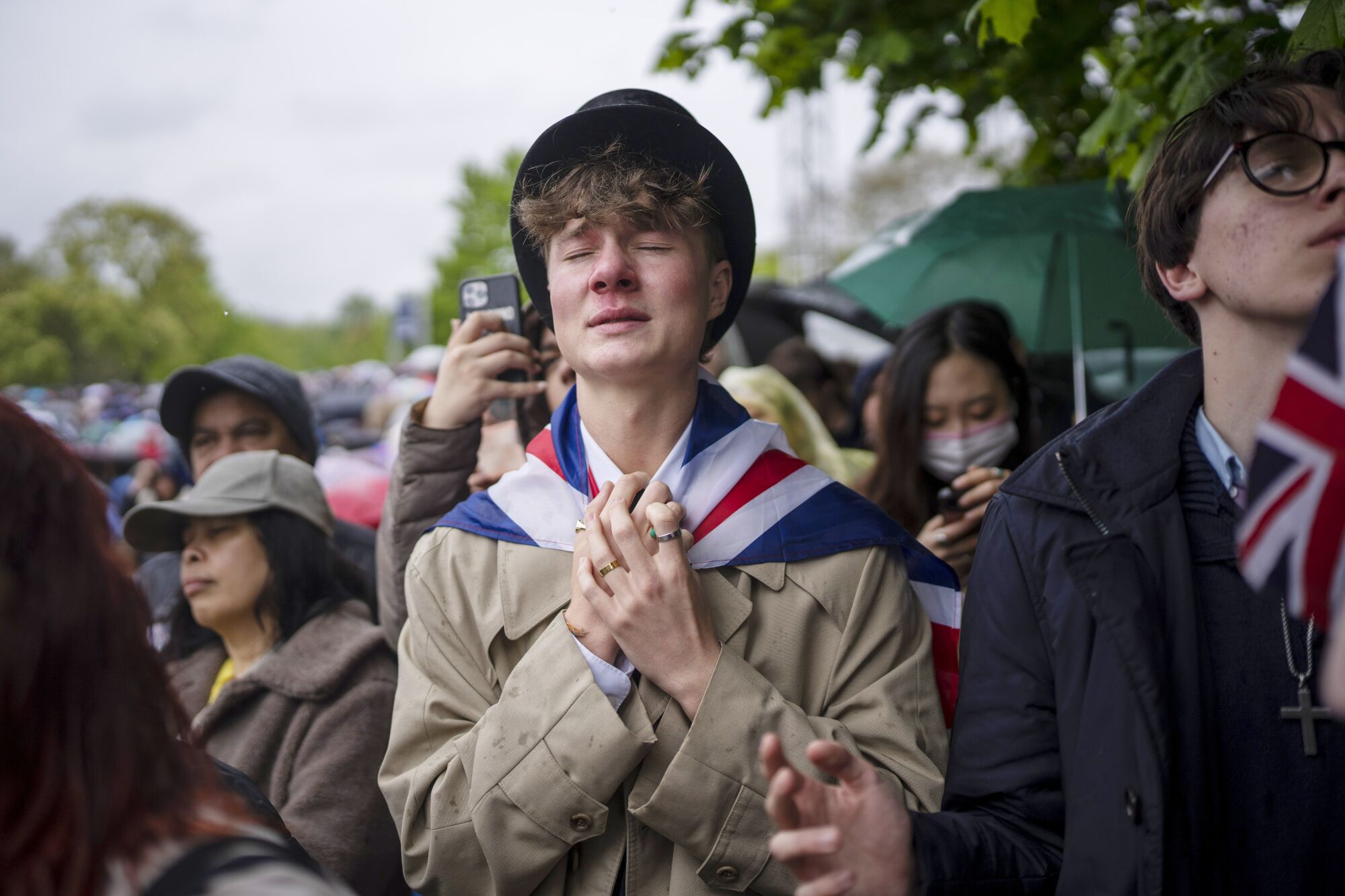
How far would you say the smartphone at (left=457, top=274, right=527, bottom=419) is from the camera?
2889 millimetres

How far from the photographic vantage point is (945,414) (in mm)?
3744

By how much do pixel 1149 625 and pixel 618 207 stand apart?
3.93ft

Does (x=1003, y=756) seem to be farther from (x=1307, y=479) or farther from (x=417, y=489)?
(x=417, y=489)

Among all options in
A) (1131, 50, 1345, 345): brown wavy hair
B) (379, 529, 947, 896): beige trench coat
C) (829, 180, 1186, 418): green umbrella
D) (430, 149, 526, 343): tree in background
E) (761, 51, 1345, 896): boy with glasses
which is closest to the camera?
(761, 51, 1345, 896): boy with glasses

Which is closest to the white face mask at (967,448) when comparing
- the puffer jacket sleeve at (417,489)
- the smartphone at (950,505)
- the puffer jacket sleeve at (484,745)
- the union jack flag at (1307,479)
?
the smartphone at (950,505)

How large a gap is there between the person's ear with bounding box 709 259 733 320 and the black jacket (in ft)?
2.54

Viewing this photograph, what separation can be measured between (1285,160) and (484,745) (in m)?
1.62

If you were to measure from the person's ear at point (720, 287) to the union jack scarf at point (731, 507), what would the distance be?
18 centimetres

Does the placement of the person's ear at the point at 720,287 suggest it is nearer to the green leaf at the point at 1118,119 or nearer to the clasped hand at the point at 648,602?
the clasped hand at the point at 648,602

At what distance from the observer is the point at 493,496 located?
90.1 inches

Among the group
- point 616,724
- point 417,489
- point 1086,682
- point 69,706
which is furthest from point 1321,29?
point 69,706

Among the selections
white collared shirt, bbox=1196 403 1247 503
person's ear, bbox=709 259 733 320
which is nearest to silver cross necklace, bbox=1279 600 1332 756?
A: white collared shirt, bbox=1196 403 1247 503

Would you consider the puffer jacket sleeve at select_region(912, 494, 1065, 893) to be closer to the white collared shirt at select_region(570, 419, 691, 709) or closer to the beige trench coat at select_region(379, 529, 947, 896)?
the beige trench coat at select_region(379, 529, 947, 896)

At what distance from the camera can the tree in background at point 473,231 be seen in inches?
1407
